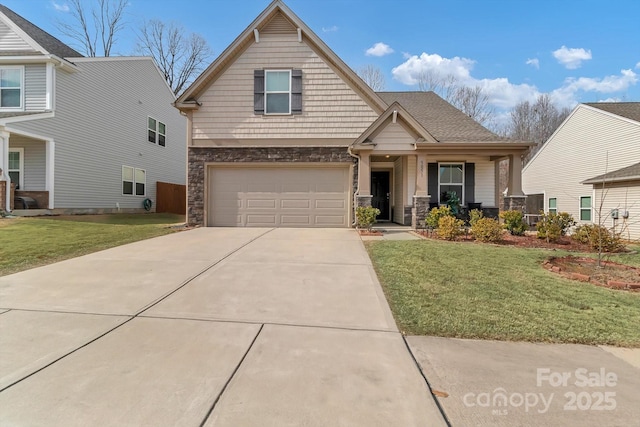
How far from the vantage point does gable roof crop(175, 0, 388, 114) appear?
1092 centimetres

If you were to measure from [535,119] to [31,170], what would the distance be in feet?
135

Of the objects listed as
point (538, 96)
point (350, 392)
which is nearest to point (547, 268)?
point (350, 392)

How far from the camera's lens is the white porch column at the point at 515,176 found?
10.5m

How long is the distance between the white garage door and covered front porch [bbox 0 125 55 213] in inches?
295

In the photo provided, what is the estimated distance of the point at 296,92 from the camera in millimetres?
11266

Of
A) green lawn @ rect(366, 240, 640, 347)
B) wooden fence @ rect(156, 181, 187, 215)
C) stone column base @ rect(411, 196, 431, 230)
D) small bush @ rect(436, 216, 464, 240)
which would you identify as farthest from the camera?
wooden fence @ rect(156, 181, 187, 215)

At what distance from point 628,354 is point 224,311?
13.3 ft

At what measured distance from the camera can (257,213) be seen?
1134cm

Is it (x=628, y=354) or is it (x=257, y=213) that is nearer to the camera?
(x=628, y=354)

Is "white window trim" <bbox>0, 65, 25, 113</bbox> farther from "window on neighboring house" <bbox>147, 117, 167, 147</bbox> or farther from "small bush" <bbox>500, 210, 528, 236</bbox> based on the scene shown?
"small bush" <bbox>500, 210, 528, 236</bbox>

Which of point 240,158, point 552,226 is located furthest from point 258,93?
point 552,226

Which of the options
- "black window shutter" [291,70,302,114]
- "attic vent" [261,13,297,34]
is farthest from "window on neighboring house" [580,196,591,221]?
"attic vent" [261,13,297,34]

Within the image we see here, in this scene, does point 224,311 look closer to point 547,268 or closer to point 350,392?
point 350,392

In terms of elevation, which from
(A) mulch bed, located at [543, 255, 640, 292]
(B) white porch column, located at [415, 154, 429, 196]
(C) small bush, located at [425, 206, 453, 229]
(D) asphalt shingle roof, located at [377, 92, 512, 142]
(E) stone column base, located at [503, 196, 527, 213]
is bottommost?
(A) mulch bed, located at [543, 255, 640, 292]
